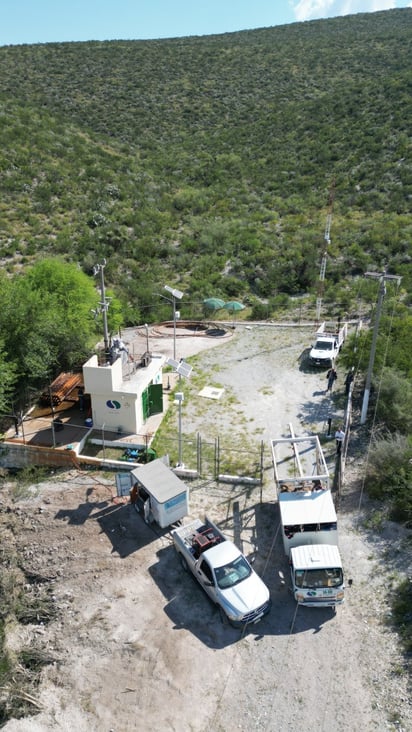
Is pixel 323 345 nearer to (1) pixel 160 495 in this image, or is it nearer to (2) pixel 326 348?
(2) pixel 326 348

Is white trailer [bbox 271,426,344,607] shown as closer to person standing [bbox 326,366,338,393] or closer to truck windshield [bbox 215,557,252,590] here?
truck windshield [bbox 215,557,252,590]

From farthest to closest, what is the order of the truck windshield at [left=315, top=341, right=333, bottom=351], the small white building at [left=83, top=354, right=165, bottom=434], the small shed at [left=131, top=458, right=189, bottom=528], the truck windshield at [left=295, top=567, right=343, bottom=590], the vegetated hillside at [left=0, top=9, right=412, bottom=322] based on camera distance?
the vegetated hillside at [left=0, top=9, right=412, bottom=322] → the truck windshield at [left=315, top=341, right=333, bottom=351] → the small white building at [left=83, top=354, right=165, bottom=434] → the small shed at [left=131, top=458, right=189, bottom=528] → the truck windshield at [left=295, top=567, right=343, bottom=590]

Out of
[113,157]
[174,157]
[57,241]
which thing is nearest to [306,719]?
[57,241]

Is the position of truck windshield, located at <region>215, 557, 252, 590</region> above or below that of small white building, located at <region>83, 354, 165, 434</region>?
below

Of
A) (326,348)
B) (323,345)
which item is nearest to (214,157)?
(323,345)

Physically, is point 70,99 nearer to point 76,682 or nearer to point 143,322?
point 143,322

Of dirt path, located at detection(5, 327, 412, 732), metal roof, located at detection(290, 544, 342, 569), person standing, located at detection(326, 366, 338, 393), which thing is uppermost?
person standing, located at detection(326, 366, 338, 393)

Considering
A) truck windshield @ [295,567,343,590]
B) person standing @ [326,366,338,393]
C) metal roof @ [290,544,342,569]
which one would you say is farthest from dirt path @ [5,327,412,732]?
person standing @ [326,366,338,393]
